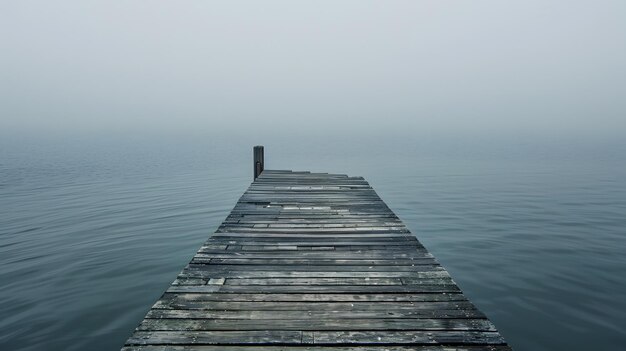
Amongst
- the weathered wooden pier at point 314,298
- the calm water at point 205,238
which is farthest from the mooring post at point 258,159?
the weathered wooden pier at point 314,298

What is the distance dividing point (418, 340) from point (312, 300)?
1304 mm

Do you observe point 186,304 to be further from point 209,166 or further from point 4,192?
point 209,166

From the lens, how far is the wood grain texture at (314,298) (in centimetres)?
368

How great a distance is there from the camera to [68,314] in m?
7.56

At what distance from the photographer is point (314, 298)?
4.57 m

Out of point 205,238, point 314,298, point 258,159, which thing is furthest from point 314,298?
point 258,159

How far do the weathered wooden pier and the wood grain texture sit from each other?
0.01m

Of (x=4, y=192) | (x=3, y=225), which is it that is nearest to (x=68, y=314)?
(x=3, y=225)

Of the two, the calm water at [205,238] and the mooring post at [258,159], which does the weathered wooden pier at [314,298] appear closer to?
the calm water at [205,238]

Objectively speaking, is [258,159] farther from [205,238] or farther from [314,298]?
[314,298]

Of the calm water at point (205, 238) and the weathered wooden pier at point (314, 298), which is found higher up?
the weathered wooden pier at point (314, 298)

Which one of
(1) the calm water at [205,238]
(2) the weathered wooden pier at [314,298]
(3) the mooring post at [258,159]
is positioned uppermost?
(3) the mooring post at [258,159]

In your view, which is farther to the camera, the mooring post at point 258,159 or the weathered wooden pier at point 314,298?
the mooring post at point 258,159

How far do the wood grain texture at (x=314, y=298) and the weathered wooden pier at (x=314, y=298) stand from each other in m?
0.01
